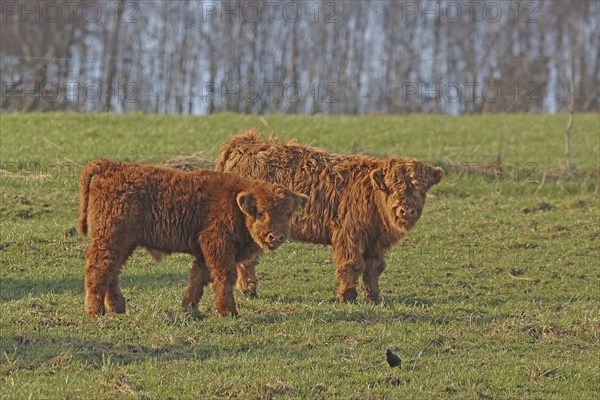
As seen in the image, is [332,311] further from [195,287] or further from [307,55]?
[307,55]

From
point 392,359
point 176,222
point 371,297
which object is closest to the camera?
point 392,359

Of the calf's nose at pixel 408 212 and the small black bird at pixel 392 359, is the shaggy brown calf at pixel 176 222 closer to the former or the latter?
the calf's nose at pixel 408 212

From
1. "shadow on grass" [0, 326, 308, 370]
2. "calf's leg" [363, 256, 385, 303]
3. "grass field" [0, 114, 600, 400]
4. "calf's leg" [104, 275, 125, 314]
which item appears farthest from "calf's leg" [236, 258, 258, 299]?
"shadow on grass" [0, 326, 308, 370]

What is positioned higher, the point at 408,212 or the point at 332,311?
the point at 408,212

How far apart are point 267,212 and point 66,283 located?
12.4ft

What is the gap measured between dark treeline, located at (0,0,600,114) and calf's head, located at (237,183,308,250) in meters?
31.5

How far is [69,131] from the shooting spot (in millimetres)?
28078

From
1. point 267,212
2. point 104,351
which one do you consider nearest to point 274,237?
point 267,212

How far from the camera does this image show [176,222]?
444 inches

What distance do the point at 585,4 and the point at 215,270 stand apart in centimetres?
6062

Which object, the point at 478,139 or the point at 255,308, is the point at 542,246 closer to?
the point at 255,308

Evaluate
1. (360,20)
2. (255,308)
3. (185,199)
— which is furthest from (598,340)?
(360,20)

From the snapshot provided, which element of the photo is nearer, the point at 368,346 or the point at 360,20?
the point at 368,346

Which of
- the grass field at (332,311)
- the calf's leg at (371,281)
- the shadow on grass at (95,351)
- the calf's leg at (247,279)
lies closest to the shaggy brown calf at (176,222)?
the grass field at (332,311)
